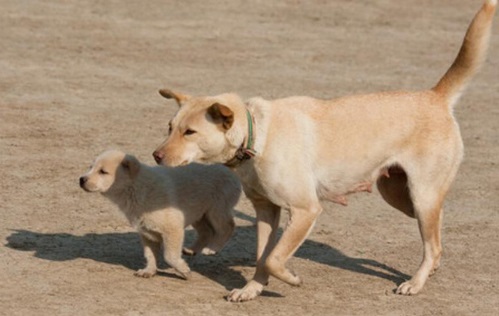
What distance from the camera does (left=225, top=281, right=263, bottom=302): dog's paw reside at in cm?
831

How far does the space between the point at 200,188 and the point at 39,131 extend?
4044 millimetres

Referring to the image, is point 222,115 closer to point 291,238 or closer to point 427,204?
point 291,238

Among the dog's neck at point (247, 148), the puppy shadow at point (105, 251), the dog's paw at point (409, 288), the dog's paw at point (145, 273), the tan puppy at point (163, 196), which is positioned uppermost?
the dog's neck at point (247, 148)

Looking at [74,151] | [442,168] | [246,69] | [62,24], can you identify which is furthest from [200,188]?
[62,24]

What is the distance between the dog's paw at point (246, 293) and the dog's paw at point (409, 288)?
102 cm

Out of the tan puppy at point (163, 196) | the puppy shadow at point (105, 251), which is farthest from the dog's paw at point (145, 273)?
the puppy shadow at point (105, 251)

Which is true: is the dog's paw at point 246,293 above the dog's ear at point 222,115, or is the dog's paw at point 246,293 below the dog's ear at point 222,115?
below

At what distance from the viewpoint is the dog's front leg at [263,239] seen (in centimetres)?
842

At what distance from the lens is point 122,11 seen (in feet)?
59.7

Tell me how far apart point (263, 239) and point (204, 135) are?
47.2 inches

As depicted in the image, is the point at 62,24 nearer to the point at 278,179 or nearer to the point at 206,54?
the point at 206,54

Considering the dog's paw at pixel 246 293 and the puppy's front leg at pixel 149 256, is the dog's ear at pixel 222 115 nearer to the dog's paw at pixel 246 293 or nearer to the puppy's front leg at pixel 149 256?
the dog's paw at pixel 246 293

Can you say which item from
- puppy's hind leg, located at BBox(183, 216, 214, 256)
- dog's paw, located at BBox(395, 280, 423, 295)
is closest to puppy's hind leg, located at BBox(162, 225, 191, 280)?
puppy's hind leg, located at BBox(183, 216, 214, 256)

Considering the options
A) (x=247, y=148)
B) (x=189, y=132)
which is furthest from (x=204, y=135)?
(x=247, y=148)
